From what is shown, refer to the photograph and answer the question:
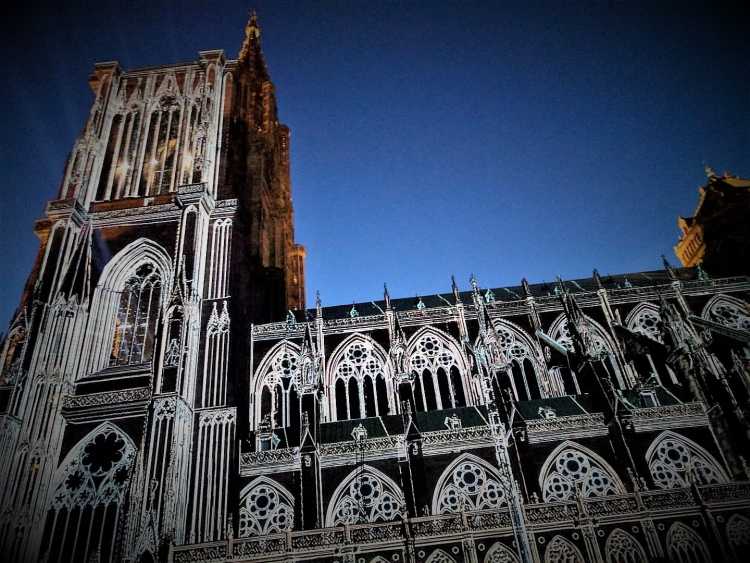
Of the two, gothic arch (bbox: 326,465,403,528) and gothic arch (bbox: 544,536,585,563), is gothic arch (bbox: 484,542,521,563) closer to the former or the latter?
gothic arch (bbox: 544,536,585,563)

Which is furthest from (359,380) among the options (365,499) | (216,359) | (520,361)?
(520,361)

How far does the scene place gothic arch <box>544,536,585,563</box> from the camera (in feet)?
65.5

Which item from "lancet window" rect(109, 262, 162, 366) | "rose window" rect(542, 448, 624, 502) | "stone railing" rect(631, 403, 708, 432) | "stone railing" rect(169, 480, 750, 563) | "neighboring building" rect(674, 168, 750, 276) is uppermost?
"neighboring building" rect(674, 168, 750, 276)

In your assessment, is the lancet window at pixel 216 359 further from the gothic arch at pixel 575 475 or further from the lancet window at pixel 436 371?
the gothic arch at pixel 575 475

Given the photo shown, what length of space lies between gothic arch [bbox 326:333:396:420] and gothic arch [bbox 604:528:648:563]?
37.2ft

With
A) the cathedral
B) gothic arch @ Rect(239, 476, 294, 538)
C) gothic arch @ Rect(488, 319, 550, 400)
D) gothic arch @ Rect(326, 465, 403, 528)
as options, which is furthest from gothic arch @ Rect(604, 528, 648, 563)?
gothic arch @ Rect(239, 476, 294, 538)

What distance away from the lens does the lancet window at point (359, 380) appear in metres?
28.6

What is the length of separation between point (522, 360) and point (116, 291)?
833 inches

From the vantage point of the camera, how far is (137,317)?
27406 millimetres

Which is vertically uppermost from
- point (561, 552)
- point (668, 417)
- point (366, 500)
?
point (668, 417)

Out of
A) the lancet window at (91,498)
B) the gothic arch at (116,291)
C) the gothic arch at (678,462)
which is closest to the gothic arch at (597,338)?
the gothic arch at (678,462)

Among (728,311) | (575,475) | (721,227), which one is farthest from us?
(721,227)

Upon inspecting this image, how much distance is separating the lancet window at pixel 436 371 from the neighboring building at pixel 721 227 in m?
18.1

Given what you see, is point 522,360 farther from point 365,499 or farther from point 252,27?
point 252,27
